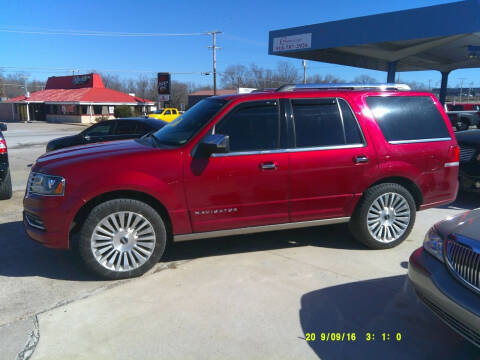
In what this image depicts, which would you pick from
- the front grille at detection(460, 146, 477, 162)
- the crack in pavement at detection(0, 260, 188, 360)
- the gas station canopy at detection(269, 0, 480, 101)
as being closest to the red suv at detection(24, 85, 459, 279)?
the crack in pavement at detection(0, 260, 188, 360)

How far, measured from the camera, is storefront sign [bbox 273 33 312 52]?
17656mm

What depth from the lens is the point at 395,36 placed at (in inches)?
587

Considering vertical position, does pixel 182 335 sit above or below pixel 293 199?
below

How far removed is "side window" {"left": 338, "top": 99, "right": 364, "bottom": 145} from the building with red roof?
44757mm

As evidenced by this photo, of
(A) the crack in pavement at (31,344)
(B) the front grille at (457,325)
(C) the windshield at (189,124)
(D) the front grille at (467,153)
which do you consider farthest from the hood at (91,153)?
(D) the front grille at (467,153)

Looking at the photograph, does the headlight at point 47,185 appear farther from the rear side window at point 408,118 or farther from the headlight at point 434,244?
the rear side window at point 408,118

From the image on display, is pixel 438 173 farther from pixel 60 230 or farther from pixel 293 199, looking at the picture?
pixel 60 230

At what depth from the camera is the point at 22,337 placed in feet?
9.95

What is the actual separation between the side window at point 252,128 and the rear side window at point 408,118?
1.32m

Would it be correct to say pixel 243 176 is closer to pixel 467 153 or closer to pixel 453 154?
pixel 453 154

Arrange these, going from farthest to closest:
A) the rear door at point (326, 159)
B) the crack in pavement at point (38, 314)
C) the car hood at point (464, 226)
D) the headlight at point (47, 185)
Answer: the rear door at point (326, 159), the headlight at point (47, 185), the crack in pavement at point (38, 314), the car hood at point (464, 226)

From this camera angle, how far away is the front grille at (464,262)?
250 centimetres

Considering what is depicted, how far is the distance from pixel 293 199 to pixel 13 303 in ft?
9.66

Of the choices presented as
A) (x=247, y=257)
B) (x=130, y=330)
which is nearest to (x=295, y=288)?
(x=247, y=257)
